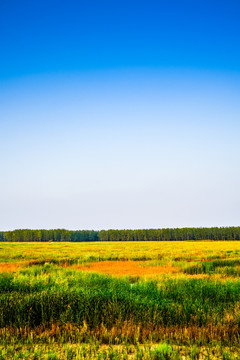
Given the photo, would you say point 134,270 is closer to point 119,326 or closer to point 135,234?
point 119,326

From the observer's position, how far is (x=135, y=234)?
6093 inches

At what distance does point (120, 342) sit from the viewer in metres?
4.96

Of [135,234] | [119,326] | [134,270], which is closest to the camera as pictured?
[119,326]

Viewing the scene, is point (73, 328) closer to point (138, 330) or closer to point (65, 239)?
point (138, 330)

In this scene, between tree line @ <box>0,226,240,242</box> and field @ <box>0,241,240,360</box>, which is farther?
tree line @ <box>0,226,240,242</box>

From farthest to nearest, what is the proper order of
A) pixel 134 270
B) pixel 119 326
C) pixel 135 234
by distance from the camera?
1. pixel 135 234
2. pixel 134 270
3. pixel 119 326

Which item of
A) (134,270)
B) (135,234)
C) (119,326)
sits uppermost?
(119,326)

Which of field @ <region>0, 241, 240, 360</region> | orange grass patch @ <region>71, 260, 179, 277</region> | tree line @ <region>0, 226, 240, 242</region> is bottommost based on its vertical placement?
tree line @ <region>0, 226, 240, 242</region>

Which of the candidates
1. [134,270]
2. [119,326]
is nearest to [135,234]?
[134,270]

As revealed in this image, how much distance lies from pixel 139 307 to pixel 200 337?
78.0 inches

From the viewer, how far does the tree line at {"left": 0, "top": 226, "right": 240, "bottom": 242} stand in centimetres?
14362

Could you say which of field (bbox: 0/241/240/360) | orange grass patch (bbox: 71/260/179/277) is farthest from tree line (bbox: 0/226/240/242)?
field (bbox: 0/241/240/360)

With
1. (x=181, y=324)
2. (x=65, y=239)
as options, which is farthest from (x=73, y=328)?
(x=65, y=239)

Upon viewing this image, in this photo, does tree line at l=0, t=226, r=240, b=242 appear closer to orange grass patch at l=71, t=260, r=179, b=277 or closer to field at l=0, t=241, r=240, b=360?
orange grass patch at l=71, t=260, r=179, b=277
